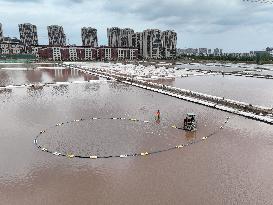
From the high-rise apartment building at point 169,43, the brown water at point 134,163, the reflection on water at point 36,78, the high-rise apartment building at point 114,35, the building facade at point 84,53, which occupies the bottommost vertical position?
the brown water at point 134,163

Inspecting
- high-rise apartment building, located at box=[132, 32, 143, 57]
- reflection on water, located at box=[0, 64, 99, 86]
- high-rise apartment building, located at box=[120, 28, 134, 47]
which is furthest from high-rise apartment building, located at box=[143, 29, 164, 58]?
reflection on water, located at box=[0, 64, 99, 86]

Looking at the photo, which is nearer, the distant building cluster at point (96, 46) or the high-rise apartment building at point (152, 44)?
the distant building cluster at point (96, 46)

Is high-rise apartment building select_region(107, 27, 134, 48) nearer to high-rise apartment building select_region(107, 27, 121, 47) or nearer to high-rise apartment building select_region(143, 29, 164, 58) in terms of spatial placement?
high-rise apartment building select_region(107, 27, 121, 47)

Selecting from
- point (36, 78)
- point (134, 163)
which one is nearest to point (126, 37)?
point (36, 78)

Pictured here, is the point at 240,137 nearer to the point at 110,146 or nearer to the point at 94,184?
the point at 110,146

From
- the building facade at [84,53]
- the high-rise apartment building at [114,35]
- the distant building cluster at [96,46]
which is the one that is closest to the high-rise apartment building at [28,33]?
the distant building cluster at [96,46]

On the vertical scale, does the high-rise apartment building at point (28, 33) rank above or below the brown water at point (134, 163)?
above

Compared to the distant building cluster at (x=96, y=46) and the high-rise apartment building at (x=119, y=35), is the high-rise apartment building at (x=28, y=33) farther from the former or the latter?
the high-rise apartment building at (x=119, y=35)
